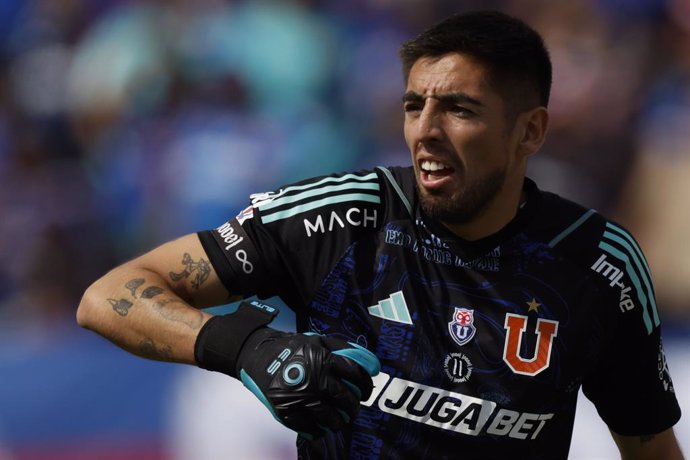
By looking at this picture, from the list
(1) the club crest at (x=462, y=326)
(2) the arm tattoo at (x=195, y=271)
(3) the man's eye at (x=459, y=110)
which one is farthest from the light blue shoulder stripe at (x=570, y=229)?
(2) the arm tattoo at (x=195, y=271)

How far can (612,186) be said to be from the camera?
6477 millimetres

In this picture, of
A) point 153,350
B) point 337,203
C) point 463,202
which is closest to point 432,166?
point 463,202

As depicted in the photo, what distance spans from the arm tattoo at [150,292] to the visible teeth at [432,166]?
0.78 meters

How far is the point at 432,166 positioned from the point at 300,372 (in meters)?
0.84

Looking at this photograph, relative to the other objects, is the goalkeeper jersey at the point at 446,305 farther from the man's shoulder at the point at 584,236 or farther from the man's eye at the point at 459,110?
the man's eye at the point at 459,110

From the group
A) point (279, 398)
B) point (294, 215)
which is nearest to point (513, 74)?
point (294, 215)

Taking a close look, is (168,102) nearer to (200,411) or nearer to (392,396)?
(200,411)

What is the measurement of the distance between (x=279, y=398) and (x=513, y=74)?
121 cm

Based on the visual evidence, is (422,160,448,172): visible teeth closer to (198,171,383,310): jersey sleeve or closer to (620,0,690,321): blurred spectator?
(198,171,383,310): jersey sleeve

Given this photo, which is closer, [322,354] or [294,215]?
[322,354]

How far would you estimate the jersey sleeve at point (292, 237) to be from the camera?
273 centimetres

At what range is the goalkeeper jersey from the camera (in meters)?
2.71

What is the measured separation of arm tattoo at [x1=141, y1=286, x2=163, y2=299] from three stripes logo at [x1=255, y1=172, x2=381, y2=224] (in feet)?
1.21

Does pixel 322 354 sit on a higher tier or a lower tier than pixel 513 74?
lower
